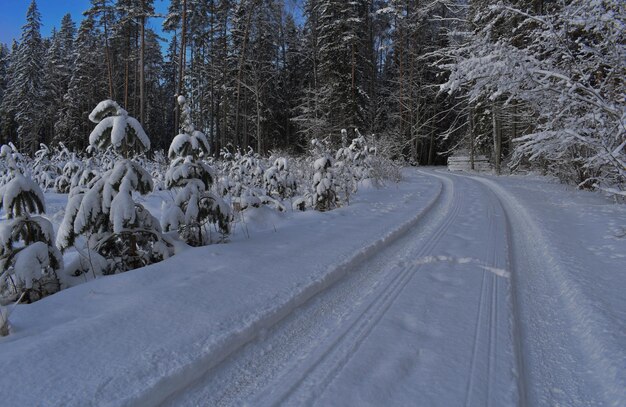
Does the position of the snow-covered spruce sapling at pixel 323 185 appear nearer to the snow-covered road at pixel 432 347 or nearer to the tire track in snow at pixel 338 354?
the snow-covered road at pixel 432 347

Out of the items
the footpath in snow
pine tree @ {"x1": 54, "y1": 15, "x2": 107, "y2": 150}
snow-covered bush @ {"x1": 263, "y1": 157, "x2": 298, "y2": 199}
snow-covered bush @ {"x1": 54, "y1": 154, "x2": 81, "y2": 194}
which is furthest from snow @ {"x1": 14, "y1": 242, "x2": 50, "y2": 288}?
pine tree @ {"x1": 54, "y1": 15, "x2": 107, "y2": 150}

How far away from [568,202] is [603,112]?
172 inches

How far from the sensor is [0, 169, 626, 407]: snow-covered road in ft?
7.23

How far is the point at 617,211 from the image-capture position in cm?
863

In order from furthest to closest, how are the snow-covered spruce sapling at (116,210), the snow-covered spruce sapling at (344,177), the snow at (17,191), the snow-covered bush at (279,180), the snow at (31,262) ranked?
the snow-covered spruce sapling at (344,177)
the snow-covered bush at (279,180)
the snow-covered spruce sapling at (116,210)
the snow at (17,191)
the snow at (31,262)

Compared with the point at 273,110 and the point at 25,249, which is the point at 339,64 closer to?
the point at 273,110

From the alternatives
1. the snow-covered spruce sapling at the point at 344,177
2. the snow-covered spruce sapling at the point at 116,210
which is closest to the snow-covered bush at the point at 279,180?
the snow-covered spruce sapling at the point at 344,177

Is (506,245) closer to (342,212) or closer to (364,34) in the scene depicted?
(342,212)

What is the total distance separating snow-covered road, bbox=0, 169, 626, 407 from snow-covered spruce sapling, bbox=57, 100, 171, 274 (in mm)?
482

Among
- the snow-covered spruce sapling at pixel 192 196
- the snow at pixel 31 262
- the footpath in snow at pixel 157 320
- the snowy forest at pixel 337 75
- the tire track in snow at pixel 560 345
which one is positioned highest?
the snowy forest at pixel 337 75

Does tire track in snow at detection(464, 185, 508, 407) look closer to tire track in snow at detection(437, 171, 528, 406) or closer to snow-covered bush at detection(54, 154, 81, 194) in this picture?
tire track in snow at detection(437, 171, 528, 406)

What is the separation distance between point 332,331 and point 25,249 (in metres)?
2.69

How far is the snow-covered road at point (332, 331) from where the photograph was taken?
2.20m

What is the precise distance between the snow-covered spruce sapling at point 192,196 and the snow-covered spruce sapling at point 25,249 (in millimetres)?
1374
